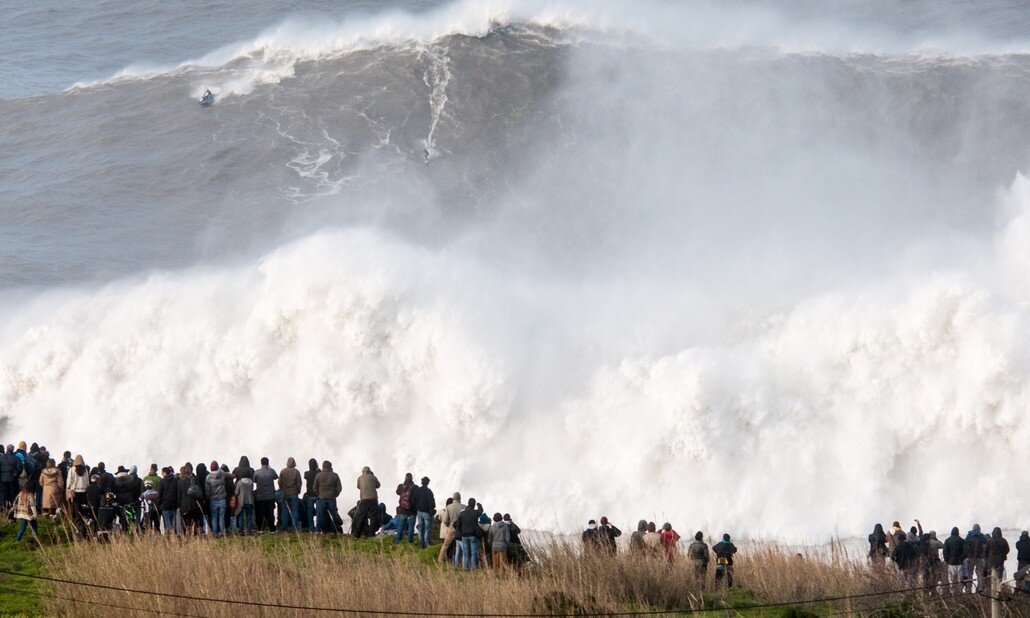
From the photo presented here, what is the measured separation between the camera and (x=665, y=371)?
76.6 feet

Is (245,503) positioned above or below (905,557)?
above

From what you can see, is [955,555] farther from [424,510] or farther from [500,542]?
[424,510]

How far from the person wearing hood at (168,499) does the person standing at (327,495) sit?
6.89ft

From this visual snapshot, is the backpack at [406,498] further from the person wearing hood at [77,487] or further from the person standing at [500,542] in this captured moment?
the person wearing hood at [77,487]

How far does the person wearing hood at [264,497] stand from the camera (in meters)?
17.9

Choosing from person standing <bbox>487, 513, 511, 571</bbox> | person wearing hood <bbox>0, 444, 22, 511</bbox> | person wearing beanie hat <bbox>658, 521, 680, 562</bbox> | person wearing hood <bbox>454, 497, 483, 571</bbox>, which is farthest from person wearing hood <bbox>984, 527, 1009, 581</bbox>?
person wearing hood <bbox>0, 444, 22, 511</bbox>

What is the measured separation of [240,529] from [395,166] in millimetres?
21107

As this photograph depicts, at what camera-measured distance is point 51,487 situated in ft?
57.4

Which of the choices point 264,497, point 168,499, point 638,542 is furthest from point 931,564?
point 168,499

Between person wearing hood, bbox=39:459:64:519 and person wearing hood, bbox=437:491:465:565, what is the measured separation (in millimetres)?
5801

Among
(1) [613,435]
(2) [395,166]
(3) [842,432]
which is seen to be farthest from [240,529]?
(2) [395,166]

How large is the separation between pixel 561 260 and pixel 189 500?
1507 centimetres

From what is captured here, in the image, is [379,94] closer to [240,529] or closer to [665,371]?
[665,371]

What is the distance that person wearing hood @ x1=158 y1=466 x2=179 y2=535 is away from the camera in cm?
1717
